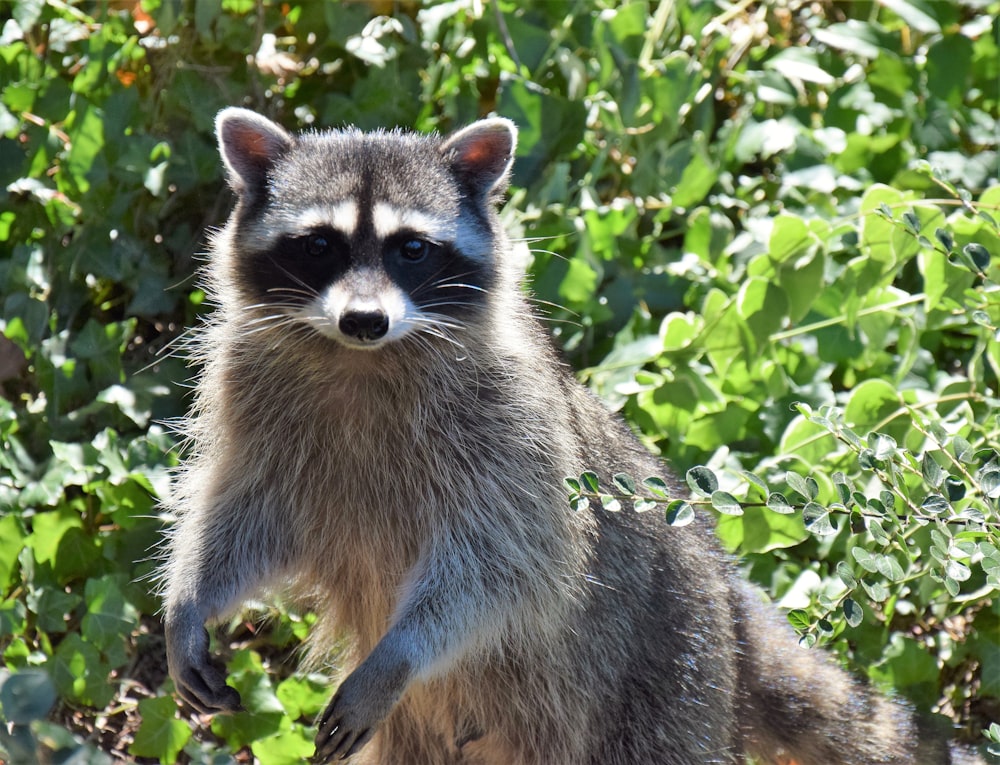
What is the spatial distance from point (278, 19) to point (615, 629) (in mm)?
2576

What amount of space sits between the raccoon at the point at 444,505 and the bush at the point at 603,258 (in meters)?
0.31

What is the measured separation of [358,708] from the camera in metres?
Result: 2.72

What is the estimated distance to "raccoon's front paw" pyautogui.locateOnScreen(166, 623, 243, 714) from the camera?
2.82 metres

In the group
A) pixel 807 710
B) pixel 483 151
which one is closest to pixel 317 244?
pixel 483 151

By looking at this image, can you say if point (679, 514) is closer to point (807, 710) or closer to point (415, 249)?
point (415, 249)

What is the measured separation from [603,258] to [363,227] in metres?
1.57

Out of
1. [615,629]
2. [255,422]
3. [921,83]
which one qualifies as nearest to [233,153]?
[255,422]

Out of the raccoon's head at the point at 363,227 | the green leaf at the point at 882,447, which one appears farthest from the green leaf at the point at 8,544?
the green leaf at the point at 882,447

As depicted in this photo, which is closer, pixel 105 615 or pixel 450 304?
pixel 450 304

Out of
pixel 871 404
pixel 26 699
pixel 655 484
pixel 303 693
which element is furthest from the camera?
pixel 303 693

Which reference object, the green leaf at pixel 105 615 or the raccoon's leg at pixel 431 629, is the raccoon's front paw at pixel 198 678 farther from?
the green leaf at pixel 105 615

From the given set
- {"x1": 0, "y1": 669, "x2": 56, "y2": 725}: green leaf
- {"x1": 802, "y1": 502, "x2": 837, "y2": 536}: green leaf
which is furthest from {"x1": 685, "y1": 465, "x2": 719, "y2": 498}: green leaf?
{"x1": 0, "y1": 669, "x2": 56, "y2": 725}: green leaf

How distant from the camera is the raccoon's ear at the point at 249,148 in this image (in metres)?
2.98

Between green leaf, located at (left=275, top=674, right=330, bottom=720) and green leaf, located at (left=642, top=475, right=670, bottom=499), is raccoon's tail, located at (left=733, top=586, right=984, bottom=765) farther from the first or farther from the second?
green leaf, located at (left=275, top=674, right=330, bottom=720)
